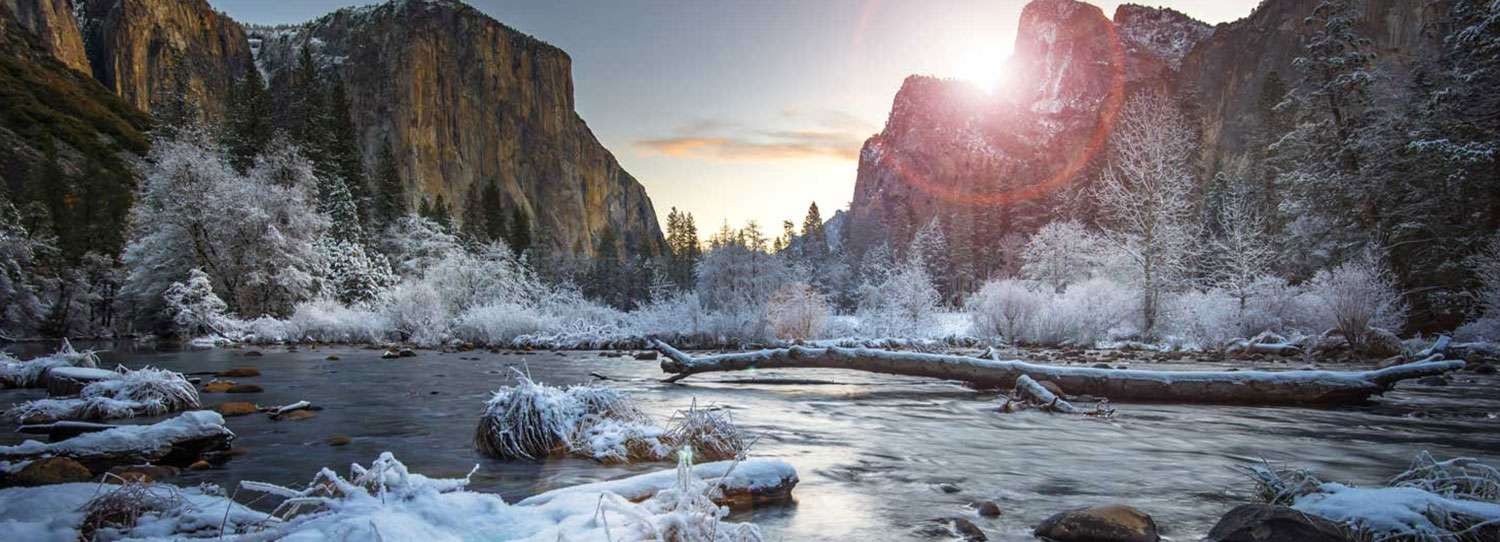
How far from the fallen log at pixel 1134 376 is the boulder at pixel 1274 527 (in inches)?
299

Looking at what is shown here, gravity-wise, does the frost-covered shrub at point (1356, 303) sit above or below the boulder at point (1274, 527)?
above

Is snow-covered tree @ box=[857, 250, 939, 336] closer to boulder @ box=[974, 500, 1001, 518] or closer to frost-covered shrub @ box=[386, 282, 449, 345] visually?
frost-covered shrub @ box=[386, 282, 449, 345]

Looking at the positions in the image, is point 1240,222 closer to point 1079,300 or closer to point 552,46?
point 1079,300

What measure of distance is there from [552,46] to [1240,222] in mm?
152592

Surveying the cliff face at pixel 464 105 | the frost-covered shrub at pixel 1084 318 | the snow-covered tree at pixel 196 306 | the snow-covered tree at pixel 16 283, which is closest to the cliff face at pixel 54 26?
the cliff face at pixel 464 105

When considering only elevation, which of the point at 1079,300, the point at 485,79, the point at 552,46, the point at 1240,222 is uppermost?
the point at 552,46

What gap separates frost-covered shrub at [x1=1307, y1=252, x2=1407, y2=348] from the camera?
17.8 m

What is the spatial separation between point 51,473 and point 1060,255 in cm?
4553

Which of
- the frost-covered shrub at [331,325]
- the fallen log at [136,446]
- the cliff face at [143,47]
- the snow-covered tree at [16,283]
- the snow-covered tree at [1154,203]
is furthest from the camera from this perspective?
the cliff face at [143,47]

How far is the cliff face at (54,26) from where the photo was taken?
8786cm

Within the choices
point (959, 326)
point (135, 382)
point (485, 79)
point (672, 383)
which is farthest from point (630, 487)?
point (485, 79)

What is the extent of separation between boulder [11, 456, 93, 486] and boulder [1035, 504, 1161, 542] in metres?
6.34

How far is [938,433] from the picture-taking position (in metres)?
8.20

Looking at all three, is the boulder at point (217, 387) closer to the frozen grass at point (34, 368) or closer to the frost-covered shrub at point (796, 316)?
the frozen grass at point (34, 368)
